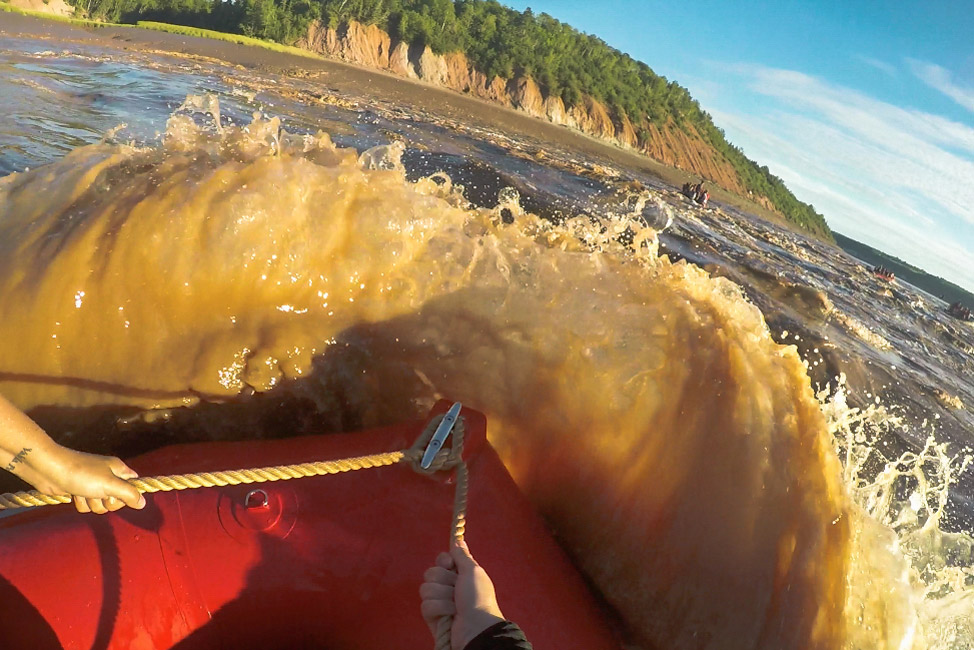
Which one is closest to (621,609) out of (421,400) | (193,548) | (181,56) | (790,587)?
(790,587)

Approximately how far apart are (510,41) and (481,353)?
62186 mm

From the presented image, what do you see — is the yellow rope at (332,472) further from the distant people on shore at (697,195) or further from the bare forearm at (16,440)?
the distant people on shore at (697,195)

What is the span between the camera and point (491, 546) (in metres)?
1.75

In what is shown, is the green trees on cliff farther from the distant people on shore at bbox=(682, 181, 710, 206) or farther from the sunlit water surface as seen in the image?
the sunlit water surface

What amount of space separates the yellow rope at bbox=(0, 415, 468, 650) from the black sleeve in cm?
12

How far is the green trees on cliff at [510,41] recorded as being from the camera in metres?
45.2

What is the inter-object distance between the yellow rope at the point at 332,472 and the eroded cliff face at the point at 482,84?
52.9 m

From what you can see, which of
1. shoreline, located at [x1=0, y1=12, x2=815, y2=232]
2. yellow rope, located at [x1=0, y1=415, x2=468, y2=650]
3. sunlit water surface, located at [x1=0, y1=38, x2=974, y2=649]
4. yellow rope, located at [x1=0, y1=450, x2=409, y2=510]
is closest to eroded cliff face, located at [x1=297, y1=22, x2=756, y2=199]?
shoreline, located at [x1=0, y1=12, x2=815, y2=232]

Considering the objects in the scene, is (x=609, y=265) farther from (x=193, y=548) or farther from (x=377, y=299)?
→ (x=193, y=548)

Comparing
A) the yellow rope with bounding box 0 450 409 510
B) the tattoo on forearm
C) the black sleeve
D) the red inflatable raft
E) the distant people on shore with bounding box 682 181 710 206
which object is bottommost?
the red inflatable raft

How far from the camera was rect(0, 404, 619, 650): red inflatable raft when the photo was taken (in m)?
1.45

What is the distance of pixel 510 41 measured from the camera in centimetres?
5762

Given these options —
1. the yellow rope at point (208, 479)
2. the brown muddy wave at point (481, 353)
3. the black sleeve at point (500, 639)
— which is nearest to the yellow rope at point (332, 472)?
the yellow rope at point (208, 479)

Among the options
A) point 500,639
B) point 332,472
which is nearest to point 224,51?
point 332,472
